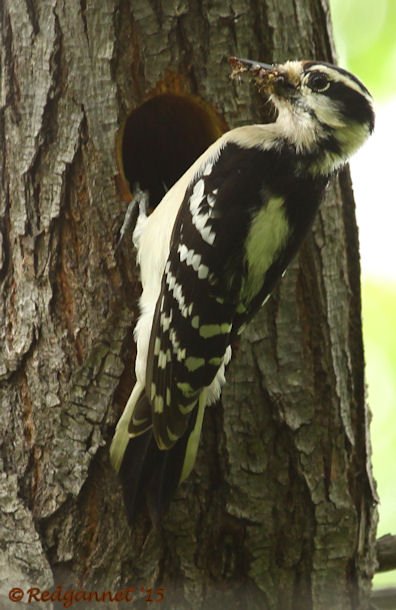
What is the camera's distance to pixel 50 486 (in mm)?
3496

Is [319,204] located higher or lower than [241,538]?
higher

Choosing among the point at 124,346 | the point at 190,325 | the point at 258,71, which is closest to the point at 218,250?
the point at 190,325

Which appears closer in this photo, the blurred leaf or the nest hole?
the nest hole

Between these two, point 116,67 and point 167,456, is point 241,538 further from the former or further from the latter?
point 116,67

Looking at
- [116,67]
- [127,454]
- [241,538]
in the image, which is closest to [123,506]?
[127,454]

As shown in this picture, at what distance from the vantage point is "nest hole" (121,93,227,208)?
376 cm

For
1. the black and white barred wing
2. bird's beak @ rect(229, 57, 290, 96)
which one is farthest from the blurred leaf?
the black and white barred wing

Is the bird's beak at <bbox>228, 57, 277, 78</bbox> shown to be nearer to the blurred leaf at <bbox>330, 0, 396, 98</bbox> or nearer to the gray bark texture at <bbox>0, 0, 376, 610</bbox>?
the gray bark texture at <bbox>0, 0, 376, 610</bbox>

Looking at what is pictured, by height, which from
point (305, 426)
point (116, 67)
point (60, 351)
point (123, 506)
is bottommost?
point (123, 506)

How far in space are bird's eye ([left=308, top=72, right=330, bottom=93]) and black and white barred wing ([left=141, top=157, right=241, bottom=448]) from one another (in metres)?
0.70

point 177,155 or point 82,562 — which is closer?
point 82,562

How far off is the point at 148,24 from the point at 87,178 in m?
0.69

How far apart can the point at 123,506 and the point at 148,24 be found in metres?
1.97

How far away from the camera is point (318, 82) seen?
12.0 feet
